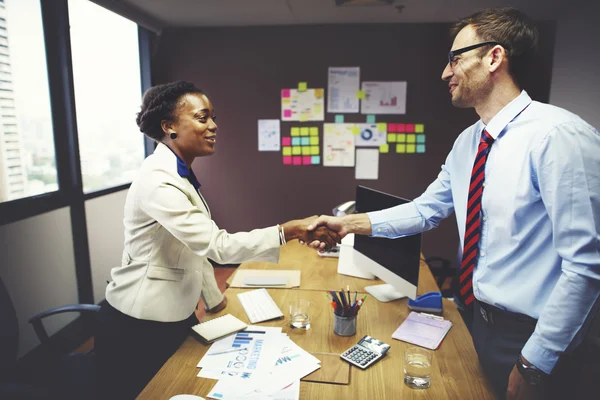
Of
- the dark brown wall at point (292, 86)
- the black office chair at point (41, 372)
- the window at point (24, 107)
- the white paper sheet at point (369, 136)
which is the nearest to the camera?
the black office chair at point (41, 372)

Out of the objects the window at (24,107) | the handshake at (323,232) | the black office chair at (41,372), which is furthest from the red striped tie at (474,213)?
the window at (24,107)

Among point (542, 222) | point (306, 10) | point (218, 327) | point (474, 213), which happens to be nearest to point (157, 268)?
point (218, 327)

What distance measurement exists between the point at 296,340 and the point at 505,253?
2.63ft

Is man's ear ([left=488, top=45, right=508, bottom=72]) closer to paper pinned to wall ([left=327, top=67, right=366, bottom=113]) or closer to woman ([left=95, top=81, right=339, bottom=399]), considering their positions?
woman ([left=95, top=81, right=339, bottom=399])

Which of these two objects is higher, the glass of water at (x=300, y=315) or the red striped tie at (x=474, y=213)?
the red striped tie at (x=474, y=213)

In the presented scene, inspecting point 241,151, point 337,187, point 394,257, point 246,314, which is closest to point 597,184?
point 394,257

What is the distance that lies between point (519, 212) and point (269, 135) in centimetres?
347

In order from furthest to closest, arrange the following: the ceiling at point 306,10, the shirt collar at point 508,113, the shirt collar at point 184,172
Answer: the ceiling at point 306,10 < the shirt collar at point 184,172 < the shirt collar at point 508,113

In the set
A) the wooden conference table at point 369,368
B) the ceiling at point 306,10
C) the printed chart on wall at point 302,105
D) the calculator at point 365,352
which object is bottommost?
the wooden conference table at point 369,368

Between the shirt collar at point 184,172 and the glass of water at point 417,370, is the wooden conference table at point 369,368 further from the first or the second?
the shirt collar at point 184,172

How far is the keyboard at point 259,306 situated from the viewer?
1.73m

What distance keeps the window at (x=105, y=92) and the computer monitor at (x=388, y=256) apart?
2.36 metres

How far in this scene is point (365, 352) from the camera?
1452 mm

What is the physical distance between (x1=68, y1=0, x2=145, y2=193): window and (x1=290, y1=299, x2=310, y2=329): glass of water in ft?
7.96
